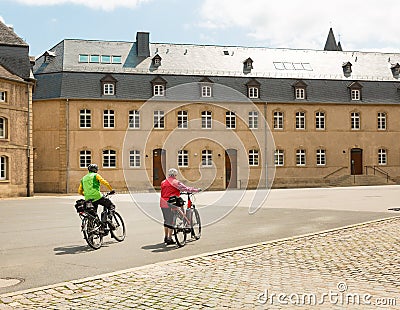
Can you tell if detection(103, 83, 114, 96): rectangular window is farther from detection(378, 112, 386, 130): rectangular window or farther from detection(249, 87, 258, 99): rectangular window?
detection(378, 112, 386, 130): rectangular window

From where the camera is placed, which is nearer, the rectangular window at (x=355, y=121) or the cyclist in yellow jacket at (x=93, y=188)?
the cyclist in yellow jacket at (x=93, y=188)

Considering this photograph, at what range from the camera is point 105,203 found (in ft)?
39.8

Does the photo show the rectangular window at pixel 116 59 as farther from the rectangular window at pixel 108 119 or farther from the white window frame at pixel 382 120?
the white window frame at pixel 382 120

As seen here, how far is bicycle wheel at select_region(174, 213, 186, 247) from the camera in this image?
38.3 feet

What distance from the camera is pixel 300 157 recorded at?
1881 inches

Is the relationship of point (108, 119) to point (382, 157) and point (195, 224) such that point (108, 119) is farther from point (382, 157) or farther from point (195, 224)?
point (195, 224)

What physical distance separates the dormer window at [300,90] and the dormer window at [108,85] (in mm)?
14677

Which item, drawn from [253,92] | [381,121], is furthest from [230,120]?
[381,121]

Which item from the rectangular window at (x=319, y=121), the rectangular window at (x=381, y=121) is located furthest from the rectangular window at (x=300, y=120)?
the rectangular window at (x=381, y=121)

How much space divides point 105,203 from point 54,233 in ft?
10.1

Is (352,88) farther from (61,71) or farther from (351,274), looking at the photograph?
(351,274)

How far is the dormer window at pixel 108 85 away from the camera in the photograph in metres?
43.7

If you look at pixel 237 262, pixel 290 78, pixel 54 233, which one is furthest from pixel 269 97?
pixel 237 262

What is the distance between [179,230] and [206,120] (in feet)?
112
